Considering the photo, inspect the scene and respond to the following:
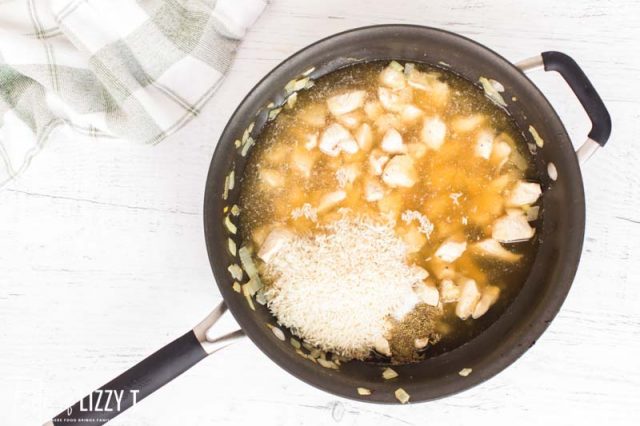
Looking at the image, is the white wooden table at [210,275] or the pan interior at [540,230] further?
the white wooden table at [210,275]

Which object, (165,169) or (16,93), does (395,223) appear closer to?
(165,169)

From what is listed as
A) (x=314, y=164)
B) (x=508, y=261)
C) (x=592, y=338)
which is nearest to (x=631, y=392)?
(x=592, y=338)

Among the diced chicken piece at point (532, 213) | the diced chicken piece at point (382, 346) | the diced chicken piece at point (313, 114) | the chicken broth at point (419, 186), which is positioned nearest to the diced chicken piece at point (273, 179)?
the chicken broth at point (419, 186)

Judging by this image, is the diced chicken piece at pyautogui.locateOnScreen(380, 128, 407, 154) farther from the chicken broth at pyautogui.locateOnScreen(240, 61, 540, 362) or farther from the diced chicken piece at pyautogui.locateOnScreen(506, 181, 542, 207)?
the diced chicken piece at pyautogui.locateOnScreen(506, 181, 542, 207)

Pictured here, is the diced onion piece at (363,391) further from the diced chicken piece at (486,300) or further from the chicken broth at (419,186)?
the diced chicken piece at (486,300)

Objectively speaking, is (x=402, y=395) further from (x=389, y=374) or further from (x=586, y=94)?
(x=586, y=94)
